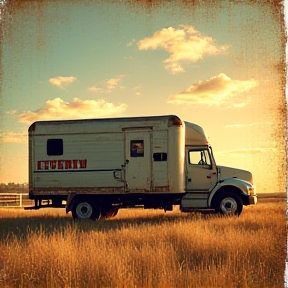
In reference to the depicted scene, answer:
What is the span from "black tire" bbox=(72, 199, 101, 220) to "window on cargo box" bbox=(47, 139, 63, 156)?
68.2 inches

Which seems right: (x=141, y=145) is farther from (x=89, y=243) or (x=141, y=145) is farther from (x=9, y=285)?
(x=9, y=285)

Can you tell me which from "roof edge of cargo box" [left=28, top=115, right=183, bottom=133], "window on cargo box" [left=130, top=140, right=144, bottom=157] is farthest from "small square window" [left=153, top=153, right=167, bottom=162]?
"roof edge of cargo box" [left=28, top=115, right=183, bottom=133]

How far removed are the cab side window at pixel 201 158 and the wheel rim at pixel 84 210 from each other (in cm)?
363

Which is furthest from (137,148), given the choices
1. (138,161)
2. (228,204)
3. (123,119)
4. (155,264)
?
(155,264)

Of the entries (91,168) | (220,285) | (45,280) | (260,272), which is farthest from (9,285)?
(91,168)

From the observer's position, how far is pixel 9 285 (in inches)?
273

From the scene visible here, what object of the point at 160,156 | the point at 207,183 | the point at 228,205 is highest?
the point at 160,156

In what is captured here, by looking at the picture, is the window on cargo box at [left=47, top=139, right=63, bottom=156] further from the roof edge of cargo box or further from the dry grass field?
the dry grass field

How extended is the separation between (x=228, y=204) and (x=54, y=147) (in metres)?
5.95

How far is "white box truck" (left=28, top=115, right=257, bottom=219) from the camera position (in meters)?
14.4

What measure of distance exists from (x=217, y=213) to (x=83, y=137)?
16.3 feet

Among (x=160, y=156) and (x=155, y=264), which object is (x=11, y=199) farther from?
(x=155, y=264)

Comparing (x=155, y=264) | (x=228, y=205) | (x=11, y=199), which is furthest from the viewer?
(x=11, y=199)

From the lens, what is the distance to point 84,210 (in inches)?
595
